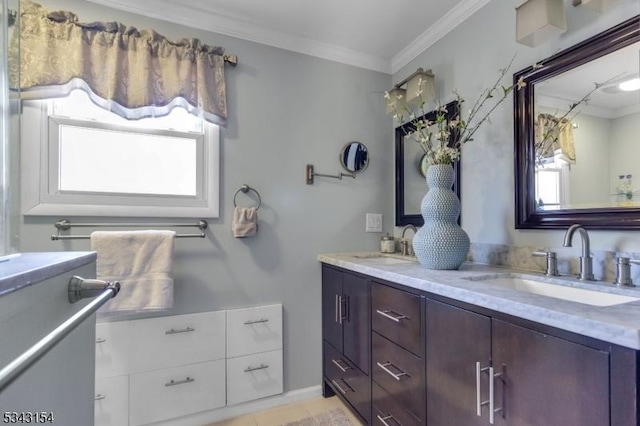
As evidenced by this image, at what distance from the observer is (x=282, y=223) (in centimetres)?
197

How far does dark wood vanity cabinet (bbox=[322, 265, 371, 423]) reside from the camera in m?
1.57

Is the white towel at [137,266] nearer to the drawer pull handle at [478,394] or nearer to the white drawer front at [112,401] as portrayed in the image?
the white drawer front at [112,401]

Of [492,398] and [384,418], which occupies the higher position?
[492,398]

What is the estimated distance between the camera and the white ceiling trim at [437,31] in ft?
5.45

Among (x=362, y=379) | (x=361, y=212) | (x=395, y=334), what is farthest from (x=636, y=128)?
(x=362, y=379)

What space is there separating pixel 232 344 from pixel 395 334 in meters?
1.02

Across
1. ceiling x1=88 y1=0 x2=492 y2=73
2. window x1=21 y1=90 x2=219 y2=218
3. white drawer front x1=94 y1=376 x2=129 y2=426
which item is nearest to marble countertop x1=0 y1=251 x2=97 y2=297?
window x1=21 y1=90 x2=219 y2=218

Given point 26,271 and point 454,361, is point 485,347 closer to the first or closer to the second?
point 454,361

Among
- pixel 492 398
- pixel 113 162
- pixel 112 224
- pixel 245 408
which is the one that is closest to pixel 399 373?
pixel 492 398

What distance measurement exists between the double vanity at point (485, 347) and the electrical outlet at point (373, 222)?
0.56 m

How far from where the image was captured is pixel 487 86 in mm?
1583

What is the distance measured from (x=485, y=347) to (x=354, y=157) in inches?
59.6

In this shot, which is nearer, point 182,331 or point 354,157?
point 182,331

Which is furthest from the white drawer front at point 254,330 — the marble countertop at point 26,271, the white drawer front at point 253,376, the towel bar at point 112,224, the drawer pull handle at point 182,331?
the marble countertop at point 26,271
